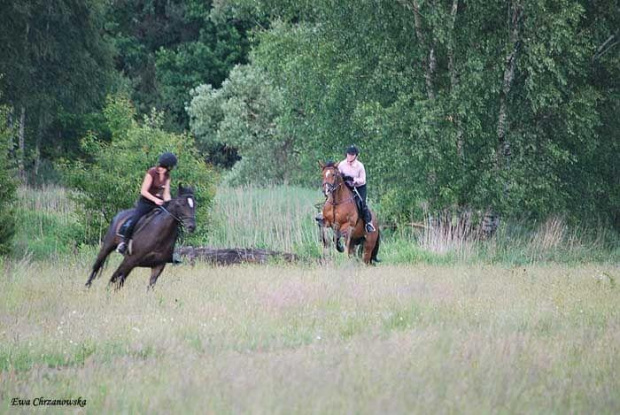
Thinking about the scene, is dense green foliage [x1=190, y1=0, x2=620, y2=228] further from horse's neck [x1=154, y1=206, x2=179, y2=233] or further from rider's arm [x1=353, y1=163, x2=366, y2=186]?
horse's neck [x1=154, y1=206, x2=179, y2=233]

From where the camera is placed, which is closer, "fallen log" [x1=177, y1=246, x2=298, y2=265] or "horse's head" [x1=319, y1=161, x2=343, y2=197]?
"horse's head" [x1=319, y1=161, x2=343, y2=197]

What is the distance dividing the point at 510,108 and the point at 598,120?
7.88 feet

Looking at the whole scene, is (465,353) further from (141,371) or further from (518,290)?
(518,290)

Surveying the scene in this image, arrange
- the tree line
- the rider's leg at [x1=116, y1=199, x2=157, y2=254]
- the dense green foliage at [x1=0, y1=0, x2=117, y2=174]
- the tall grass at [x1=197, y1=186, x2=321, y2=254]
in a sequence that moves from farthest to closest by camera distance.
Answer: the dense green foliage at [x1=0, y1=0, x2=117, y2=174]
the tree line
the tall grass at [x1=197, y1=186, x2=321, y2=254]
the rider's leg at [x1=116, y1=199, x2=157, y2=254]

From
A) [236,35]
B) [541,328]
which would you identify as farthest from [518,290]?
[236,35]

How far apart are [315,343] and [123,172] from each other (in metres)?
12.7

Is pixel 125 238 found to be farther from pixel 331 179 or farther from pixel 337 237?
pixel 337 237

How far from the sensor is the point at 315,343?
1082cm

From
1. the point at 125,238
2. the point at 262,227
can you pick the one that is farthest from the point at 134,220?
the point at 262,227

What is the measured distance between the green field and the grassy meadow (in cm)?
3

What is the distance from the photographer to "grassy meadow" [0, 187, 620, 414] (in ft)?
25.8

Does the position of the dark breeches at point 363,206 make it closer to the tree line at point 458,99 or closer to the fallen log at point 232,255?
the fallen log at point 232,255

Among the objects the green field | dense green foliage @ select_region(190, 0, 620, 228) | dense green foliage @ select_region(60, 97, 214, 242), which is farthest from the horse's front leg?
dense green foliage @ select_region(190, 0, 620, 228)

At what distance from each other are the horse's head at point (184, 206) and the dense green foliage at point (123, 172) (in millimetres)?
6803
